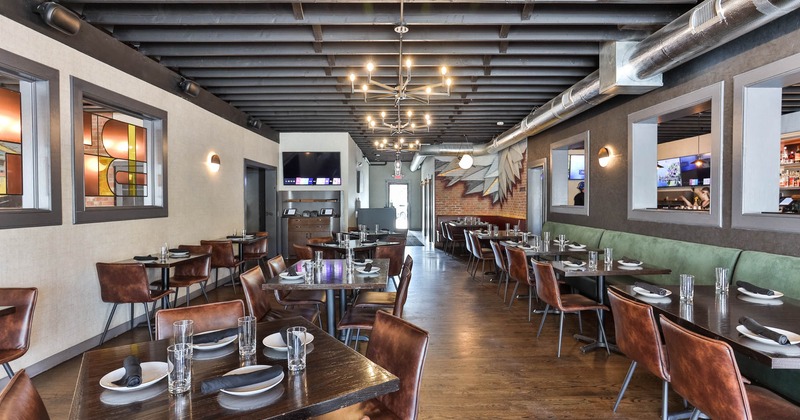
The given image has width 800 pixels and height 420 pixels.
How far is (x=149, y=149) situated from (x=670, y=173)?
1060 centimetres

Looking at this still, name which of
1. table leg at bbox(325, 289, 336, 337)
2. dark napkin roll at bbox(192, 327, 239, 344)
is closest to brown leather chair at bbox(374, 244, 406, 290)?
table leg at bbox(325, 289, 336, 337)

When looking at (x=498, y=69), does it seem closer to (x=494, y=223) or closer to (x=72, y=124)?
(x=72, y=124)

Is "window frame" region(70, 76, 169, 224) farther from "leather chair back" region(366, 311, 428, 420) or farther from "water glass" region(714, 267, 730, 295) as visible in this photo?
"water glass" region(714, 267, 730, 295)

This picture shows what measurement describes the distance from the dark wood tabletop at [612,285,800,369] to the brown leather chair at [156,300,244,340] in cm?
245

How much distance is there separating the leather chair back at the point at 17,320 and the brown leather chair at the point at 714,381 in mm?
3760

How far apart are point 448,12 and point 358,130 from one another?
6244 millimetres

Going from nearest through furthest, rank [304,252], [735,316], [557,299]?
[735,316]
[557,299]
[304,252]

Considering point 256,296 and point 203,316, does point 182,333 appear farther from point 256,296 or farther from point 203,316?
point 256,296

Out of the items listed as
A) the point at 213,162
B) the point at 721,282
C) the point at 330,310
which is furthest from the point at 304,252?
the point at 721,282

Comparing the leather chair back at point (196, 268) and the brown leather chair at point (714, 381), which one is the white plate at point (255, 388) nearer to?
the brown leather chair at point (714, 381)

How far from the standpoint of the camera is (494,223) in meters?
11.6

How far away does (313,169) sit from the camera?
1003 cm

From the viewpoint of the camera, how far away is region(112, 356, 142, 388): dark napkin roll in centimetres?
141

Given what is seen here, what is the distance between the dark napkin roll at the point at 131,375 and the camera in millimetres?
1412
